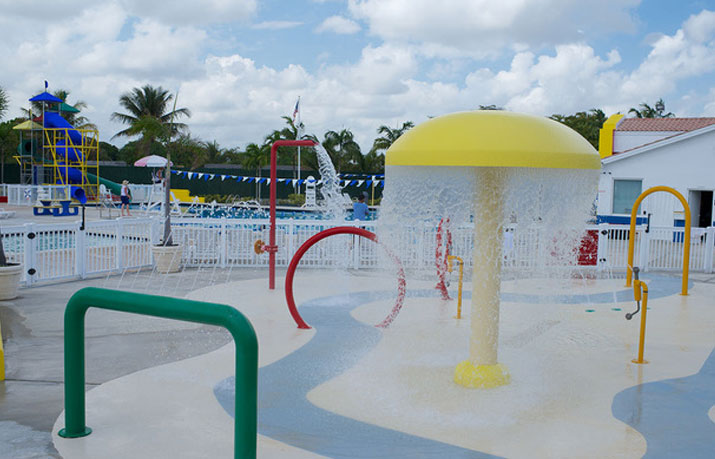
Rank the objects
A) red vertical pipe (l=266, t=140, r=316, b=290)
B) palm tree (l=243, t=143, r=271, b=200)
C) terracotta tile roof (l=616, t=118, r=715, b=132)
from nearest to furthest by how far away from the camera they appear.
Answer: red vertical pipe (l=266, t=140, r=316, b=290) → terracotta tile roof (l=616, t=118, r=715, b=132) → palm tree (l=243, t=143, r=271, b=200)

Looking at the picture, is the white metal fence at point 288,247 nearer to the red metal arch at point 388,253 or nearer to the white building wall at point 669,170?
the red metal arch at point 388,253

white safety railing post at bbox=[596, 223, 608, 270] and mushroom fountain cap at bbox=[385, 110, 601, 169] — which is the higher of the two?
mushroom fountain cap at bbox=[385, 110, 601, 169]

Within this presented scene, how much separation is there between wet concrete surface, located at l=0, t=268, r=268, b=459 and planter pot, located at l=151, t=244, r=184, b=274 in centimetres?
188

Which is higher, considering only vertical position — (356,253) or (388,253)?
(388,253)

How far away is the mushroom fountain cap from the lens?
5.06 metres

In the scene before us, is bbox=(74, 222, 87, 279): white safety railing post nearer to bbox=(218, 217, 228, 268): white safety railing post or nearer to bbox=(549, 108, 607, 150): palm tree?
bbox=(218, 217, 228, 268): white safety railing post

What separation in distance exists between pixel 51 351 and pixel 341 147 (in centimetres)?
3563

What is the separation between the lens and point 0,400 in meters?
5.39

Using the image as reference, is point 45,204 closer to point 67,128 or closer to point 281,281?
point 67,128

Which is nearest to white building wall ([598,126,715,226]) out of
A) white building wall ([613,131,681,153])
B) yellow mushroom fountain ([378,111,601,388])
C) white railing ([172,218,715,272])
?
white building wall ([613,131,681,153])

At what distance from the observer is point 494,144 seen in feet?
16.7

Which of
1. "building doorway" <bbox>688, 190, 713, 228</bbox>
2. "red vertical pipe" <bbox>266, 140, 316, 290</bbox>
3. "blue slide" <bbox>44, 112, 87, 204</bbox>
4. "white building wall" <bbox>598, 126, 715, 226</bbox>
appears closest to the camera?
"red vertical pipe" <bbox>266, 140, 316, 290</bbox>

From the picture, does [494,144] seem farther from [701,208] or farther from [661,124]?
[661,124]

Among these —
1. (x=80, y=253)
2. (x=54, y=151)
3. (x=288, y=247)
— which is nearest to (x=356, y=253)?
(x=288, y=247)
